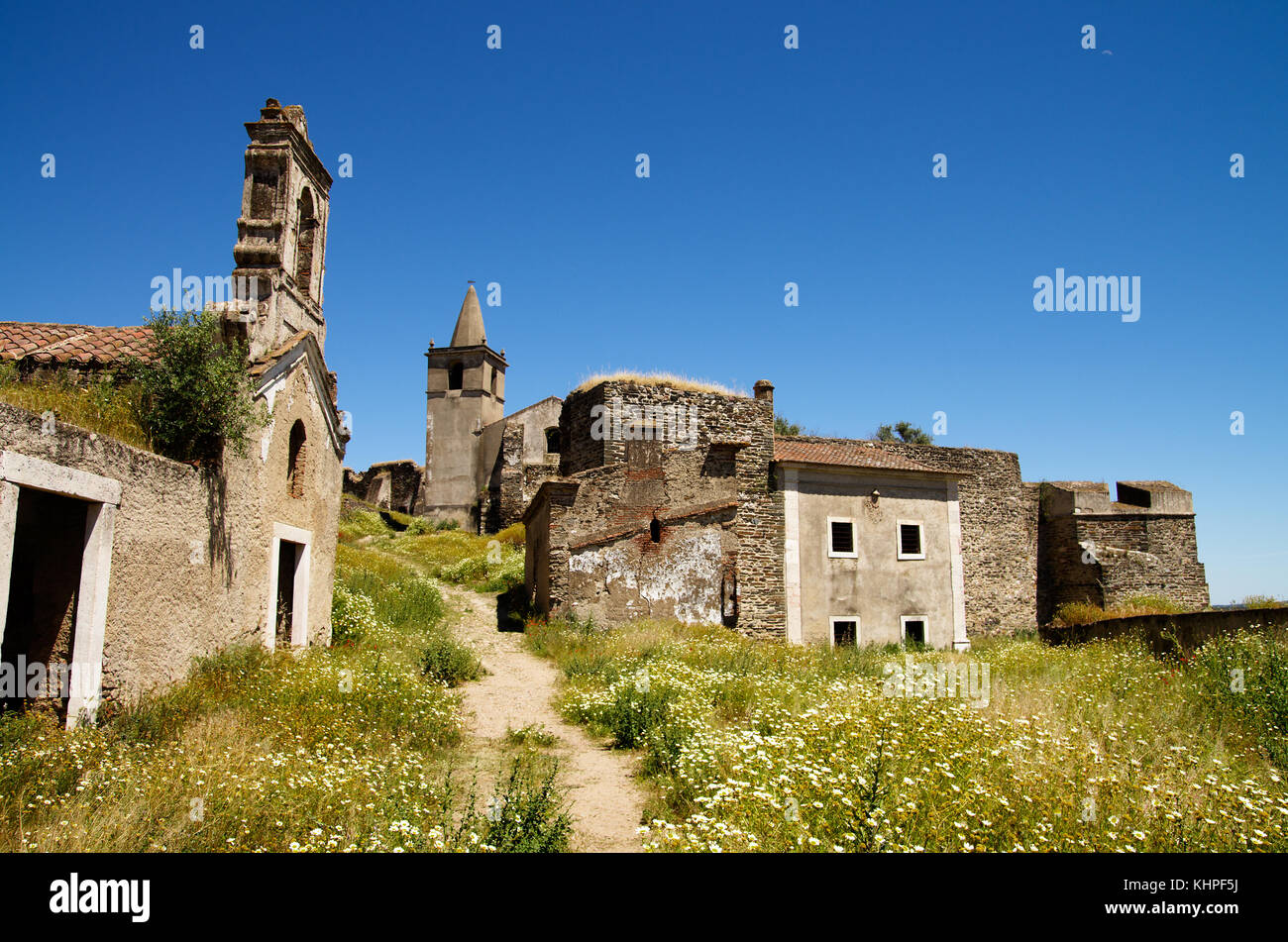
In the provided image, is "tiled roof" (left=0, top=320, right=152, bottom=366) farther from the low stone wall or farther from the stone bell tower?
the low stone wall

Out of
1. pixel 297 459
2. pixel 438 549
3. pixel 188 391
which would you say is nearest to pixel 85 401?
pixel 188 391

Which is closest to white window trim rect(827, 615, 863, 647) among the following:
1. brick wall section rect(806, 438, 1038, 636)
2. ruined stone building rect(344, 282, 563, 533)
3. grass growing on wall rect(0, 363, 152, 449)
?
brick wall section rect(806, 438, 1038, 636)

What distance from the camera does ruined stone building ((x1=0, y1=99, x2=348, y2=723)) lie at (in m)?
Answer: 6.80

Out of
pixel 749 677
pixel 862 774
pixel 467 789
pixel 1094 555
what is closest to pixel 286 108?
pixel 467 789

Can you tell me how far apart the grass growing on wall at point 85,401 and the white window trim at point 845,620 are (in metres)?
16.7

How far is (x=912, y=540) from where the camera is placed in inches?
873
